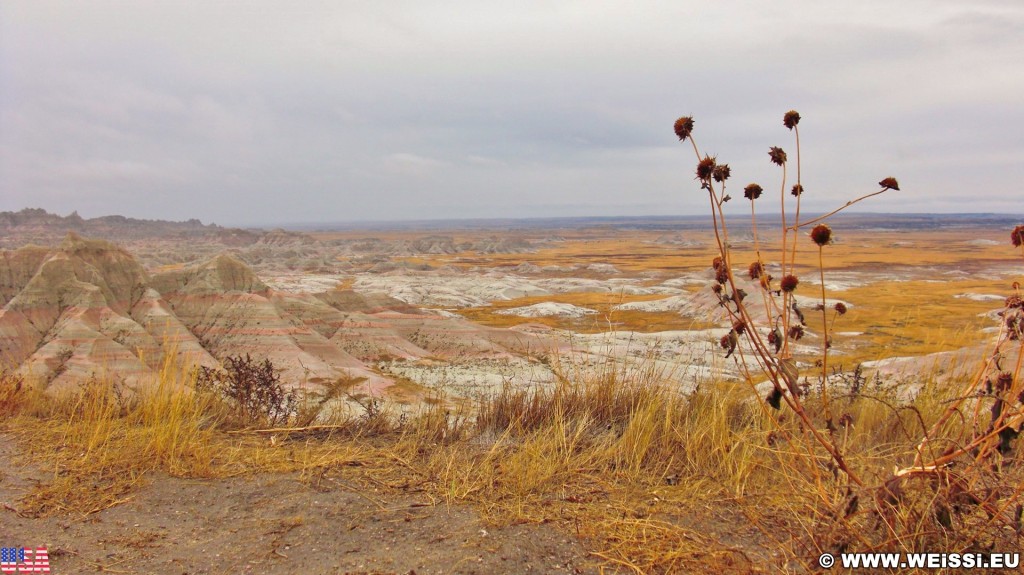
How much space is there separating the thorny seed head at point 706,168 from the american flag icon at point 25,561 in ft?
10.1

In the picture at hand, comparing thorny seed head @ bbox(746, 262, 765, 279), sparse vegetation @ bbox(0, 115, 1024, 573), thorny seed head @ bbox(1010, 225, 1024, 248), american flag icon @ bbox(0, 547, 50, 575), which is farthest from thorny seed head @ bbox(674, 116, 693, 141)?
american flag icon @ bbox(0, 547, 50, 575)

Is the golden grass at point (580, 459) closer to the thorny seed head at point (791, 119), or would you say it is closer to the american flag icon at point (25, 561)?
the american flag icon at point (25, 561)

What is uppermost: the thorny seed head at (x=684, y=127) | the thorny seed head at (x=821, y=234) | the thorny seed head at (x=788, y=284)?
the thorny seed head at (x=684, y=127)

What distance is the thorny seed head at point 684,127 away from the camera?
219 centimetres

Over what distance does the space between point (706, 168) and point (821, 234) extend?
18.3 inches

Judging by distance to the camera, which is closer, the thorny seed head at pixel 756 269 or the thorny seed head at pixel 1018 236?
the thorny seed head at pixel 1018 236

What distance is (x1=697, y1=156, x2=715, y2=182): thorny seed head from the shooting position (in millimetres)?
2070

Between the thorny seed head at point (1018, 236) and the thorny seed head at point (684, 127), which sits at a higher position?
the thorny seed head at point (684, 127)

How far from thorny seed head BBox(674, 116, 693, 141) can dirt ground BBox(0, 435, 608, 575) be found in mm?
1801

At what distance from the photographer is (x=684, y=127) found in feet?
7.25

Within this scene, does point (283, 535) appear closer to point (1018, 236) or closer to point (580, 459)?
point (580, 459)

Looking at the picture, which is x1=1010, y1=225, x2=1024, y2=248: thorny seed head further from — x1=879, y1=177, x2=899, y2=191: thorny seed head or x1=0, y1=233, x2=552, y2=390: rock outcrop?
x1=0, y1=233, x2=552, y2=390: rock outcrop

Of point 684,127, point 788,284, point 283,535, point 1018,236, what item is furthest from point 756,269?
point 283,535

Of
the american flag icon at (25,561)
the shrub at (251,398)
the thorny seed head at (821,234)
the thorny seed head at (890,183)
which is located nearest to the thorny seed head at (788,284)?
the thorny seed head at (821,234)
